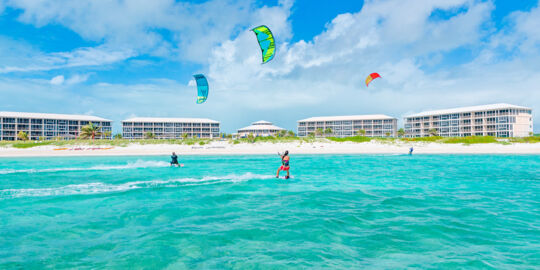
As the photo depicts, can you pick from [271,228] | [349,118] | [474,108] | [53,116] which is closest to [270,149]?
[271,228]

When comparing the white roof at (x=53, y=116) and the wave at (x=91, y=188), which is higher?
the white roof at (x=53, y=116)

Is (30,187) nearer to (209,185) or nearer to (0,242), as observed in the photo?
(209,185)

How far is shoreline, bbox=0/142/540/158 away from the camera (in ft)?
134

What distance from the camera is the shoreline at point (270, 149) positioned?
134 ft

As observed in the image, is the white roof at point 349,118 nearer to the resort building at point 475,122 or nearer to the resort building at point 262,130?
the resort building at point 475,122

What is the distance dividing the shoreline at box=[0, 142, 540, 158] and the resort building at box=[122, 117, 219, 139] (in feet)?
157

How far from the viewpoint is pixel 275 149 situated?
152ft

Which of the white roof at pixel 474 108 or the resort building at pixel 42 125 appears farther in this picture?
the resort building at pixel 42 125

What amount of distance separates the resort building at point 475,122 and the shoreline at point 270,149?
3748cm

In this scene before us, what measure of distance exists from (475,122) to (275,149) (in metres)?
67.1

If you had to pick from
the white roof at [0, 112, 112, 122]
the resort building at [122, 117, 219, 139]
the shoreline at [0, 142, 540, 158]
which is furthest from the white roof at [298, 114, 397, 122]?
the white roof at [0, 112, 112, 122]

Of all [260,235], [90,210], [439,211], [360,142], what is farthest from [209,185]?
[360,142]

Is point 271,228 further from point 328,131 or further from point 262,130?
point 328,131

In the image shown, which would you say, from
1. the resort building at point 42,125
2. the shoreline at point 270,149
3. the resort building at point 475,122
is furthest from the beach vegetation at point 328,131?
the resort building at point 42,125
